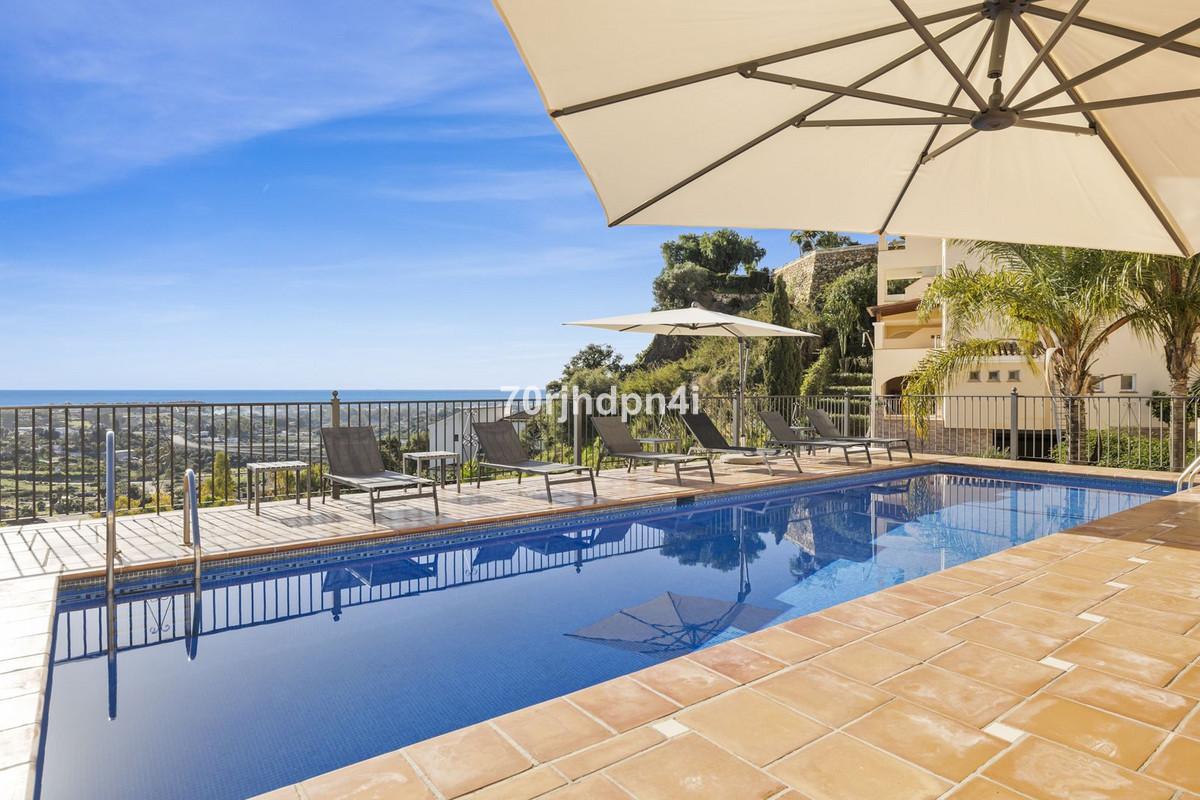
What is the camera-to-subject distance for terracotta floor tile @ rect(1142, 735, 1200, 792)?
199 cm

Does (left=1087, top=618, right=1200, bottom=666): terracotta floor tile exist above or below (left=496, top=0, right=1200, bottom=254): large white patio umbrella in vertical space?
below

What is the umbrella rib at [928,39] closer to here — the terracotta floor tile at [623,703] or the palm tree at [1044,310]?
the terracotta floor tile at [623,703]

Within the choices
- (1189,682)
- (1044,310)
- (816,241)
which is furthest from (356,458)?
(816,241)

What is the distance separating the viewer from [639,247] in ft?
123

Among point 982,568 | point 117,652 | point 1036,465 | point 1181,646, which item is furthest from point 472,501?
point 1036,465

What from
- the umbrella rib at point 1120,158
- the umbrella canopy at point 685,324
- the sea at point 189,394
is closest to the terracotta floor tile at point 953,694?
the umbrella rib at point 1120,158

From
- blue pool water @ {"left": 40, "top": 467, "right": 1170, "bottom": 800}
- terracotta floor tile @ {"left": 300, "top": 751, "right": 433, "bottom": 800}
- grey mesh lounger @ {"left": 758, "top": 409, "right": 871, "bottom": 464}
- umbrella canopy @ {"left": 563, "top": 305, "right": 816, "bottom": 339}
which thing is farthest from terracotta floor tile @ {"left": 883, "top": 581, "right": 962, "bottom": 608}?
grey mesh lounger @ {"left": 758, "top": 409, "right": 871, "bottom": 464}

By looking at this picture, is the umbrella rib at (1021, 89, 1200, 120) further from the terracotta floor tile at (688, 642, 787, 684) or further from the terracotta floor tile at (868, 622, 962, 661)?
the terracotta floor tile at (688, 642, 787, 684)

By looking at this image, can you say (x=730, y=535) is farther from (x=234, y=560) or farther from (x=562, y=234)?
(x=562, y=234)

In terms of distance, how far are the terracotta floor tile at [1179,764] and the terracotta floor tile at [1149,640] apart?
800 mm

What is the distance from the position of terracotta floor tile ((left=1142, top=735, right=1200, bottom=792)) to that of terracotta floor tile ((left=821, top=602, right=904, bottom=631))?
1.18m

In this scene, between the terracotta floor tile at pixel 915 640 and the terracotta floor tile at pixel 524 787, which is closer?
the terracotta floor tile at pixel 524 787

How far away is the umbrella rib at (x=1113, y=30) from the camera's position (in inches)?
107

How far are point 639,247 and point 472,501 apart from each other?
32.2 m
